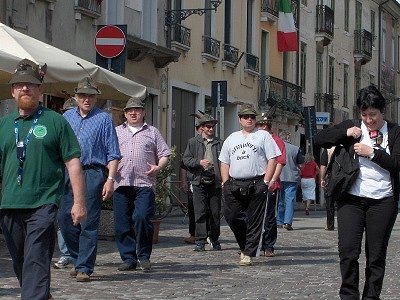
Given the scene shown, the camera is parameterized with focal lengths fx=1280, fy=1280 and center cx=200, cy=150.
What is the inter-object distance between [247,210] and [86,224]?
2.78 m

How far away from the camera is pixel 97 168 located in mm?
11664

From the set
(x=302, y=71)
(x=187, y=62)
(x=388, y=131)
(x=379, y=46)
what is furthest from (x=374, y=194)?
(x=379, y=46)

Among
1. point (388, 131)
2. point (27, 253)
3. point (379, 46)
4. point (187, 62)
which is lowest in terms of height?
point (27, 253)

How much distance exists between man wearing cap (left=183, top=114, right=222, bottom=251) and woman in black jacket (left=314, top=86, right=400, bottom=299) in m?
6.80

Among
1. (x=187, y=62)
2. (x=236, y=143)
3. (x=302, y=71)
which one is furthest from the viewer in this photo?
(x=302, y=71)

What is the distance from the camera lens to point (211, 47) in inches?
1368

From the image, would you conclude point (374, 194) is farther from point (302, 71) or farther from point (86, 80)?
point (302, 71)

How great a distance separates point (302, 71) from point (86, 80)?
34141mm

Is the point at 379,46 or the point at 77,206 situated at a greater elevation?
the point at 379,46

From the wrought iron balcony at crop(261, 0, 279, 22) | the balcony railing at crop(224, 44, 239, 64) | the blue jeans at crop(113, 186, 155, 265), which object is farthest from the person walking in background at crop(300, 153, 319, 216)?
the blue jeans at crop(113, 186, 155, 265)

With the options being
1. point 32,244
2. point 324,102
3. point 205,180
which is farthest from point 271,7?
point 32,244

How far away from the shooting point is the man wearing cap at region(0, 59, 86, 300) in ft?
26.3

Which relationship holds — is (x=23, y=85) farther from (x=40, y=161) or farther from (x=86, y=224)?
(x=86, y=224)

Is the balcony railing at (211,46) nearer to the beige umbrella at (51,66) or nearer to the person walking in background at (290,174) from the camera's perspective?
the person walking in background at (290,174)
